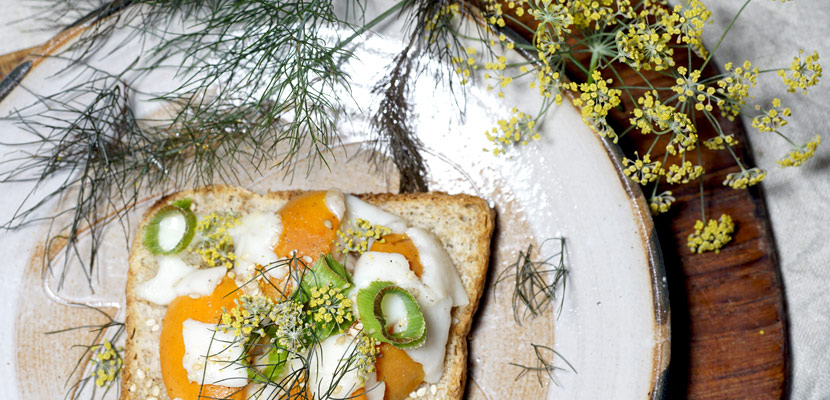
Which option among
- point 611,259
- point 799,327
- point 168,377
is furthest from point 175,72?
point 799,327

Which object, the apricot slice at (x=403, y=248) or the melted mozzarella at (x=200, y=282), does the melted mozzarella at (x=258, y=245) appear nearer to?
the melted mozzarella at (x=200, y=282)

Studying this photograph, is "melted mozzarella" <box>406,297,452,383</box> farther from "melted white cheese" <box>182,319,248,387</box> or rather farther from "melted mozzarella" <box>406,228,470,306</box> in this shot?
"melted white cheese" <box>182,319,248,387</box>

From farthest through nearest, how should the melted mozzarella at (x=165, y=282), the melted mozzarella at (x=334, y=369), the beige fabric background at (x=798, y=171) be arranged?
the beige fabric background at (x=798, y=171)
the melted mozzarella at (x=165, y=282)
the melted mozzarella at (x=334, y=369)

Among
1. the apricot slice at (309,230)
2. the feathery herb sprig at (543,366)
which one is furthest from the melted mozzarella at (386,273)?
the feathery herb sprig at (543,366)

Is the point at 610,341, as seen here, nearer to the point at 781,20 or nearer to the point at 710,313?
the point at 710,313

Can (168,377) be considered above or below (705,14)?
below
